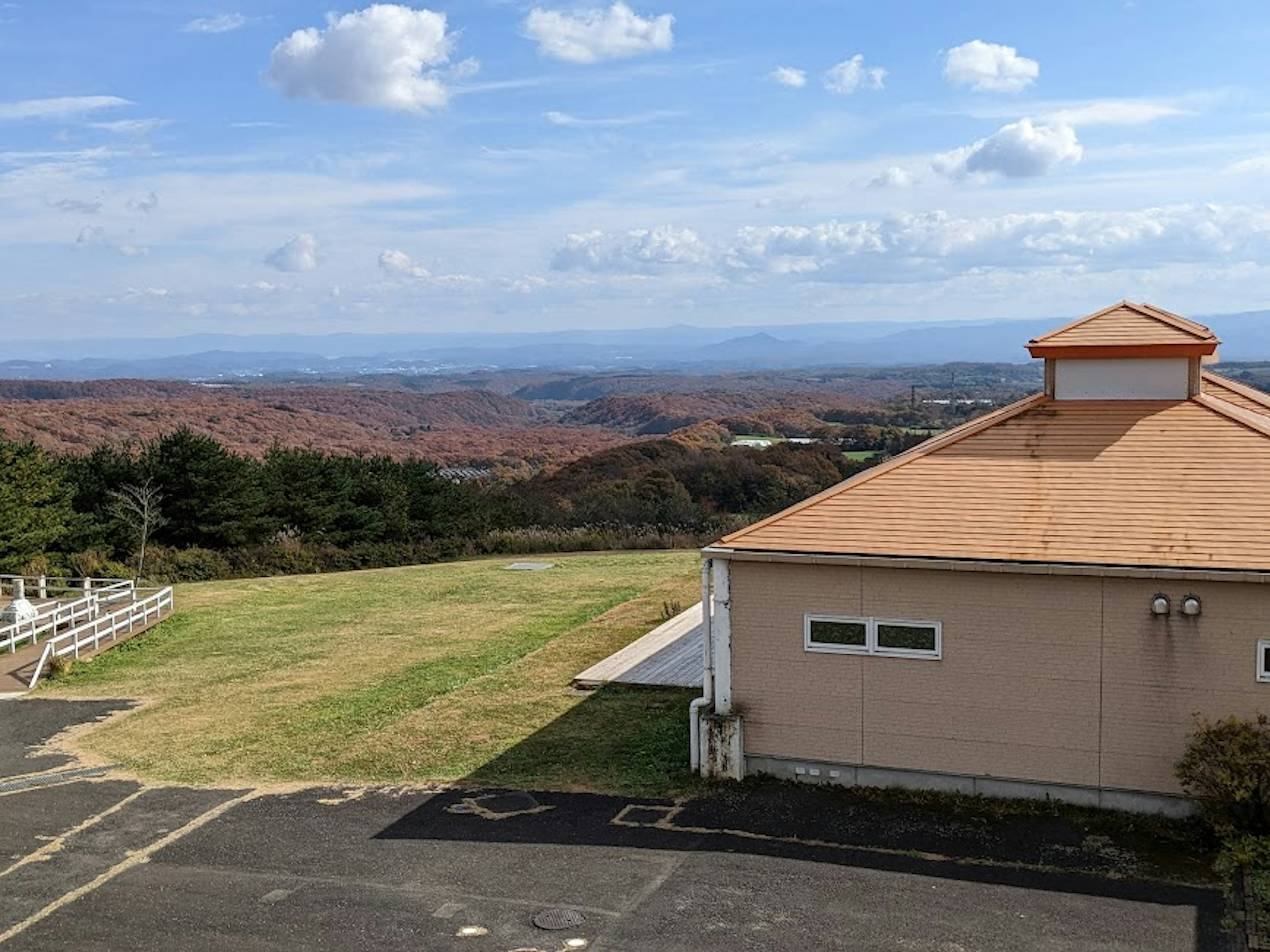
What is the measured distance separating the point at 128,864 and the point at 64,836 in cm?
123

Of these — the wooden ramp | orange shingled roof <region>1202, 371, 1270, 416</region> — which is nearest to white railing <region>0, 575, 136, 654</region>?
the wooden ramp

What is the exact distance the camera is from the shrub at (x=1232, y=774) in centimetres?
966

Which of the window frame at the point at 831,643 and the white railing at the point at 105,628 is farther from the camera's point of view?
the white railing at the point at 105,628

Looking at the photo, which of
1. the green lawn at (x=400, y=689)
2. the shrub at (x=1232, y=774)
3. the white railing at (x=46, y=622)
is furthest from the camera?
the white railing at (x=46, y=622)

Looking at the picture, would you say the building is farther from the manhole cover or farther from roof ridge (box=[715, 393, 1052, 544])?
the manhole cover

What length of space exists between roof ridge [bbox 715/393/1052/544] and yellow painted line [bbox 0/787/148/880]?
21.7 ft

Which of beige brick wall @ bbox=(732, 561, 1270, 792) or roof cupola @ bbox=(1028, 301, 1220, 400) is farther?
roof cupola @ bbox=(1028, 301, 1220, 400)

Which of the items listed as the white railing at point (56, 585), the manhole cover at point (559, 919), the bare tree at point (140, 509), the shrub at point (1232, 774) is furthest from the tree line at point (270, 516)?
the shrub at point (1232, 774)

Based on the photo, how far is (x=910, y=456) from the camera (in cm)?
1286

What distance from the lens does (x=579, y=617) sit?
21.6m

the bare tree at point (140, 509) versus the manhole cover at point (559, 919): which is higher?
the bare tree at point (140, 509)

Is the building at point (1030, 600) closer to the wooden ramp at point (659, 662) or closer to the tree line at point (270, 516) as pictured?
the wooden ramp at point (659, 662)

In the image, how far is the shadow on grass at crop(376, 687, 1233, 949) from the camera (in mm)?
9547

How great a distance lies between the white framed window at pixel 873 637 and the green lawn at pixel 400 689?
2.10 meters
